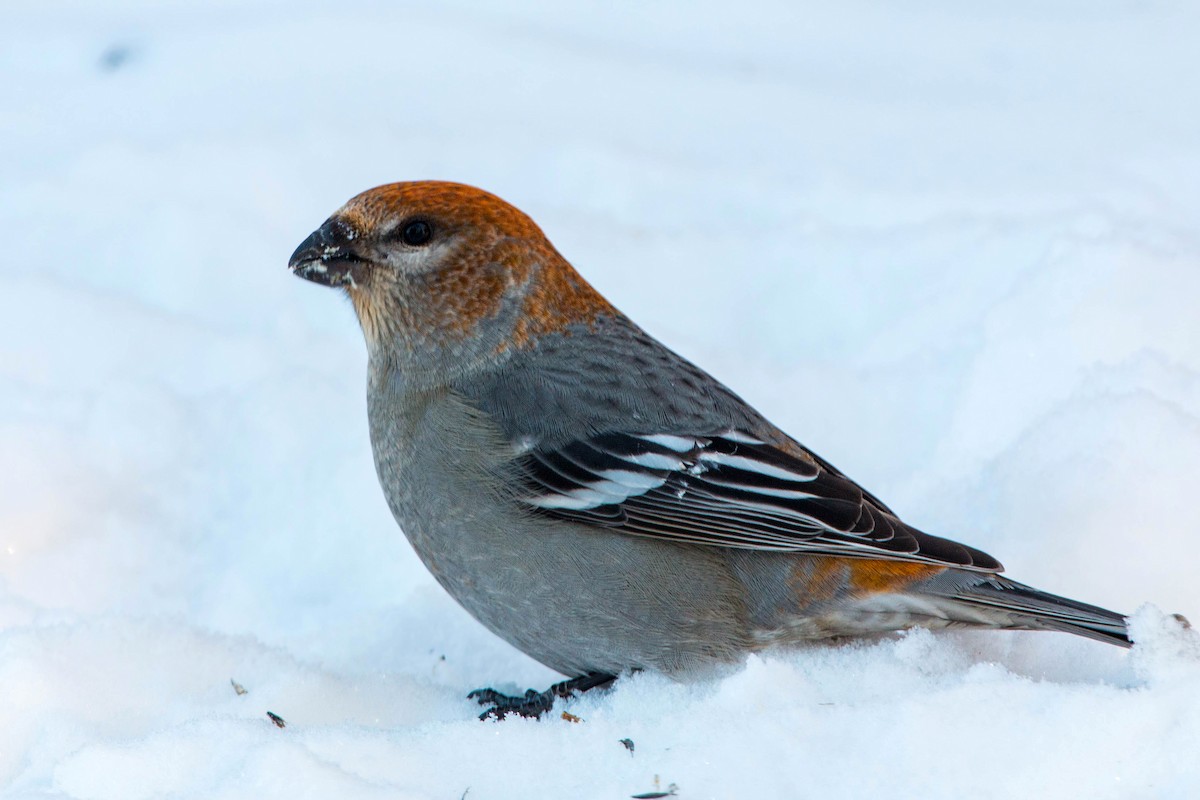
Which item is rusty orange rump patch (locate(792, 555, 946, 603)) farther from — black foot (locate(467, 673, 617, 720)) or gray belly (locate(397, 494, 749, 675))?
black foot (locate(467, 673, 617, 720))

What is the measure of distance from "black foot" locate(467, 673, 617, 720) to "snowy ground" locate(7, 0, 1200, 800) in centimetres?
14

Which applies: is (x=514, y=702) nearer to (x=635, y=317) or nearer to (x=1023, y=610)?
(x=1023, y=610)

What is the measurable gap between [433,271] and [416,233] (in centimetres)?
11

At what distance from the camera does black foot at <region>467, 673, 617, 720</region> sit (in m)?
3.18

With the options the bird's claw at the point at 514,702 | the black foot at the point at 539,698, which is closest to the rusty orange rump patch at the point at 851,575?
the black foot at the point at 539,698

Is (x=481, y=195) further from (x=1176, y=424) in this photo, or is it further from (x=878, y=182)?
(x=878, y=182)

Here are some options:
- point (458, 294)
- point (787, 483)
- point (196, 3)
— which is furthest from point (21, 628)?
point (196, 3)

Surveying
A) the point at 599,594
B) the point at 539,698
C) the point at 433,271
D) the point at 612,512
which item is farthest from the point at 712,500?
the point at 433,271

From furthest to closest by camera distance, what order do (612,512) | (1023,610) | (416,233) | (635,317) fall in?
(635,317), (416,233), (612,512), (1023,610)

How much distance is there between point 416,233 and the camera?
11.3 feet

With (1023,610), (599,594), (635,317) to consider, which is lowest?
(599,594)

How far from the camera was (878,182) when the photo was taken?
570 cm

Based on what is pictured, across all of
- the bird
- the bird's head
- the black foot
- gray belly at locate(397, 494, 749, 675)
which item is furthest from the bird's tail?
the bird's head

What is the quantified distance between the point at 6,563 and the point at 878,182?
3776 mm
